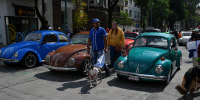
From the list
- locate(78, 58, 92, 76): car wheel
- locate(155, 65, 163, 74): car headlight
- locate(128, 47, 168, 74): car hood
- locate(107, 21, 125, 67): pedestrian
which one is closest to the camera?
locate(155, 65, 163, 74): car headlight

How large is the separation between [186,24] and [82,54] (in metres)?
87.7

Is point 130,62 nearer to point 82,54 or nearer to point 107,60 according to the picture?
point 82,54

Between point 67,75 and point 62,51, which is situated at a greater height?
point 62,51

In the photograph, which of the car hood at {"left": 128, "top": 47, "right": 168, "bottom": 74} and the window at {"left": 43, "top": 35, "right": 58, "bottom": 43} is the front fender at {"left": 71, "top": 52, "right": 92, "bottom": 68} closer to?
the car hood at {"left": 128, "top": 47, "right": 168, "bottom": 74}

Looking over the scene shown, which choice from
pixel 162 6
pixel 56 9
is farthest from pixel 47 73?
pixel 162 6

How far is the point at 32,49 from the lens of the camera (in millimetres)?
8078

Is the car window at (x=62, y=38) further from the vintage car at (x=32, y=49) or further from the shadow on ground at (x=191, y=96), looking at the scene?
the shadow on ground at (x=191, y=96)

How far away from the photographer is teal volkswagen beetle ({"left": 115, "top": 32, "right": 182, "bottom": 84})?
5.27 meters

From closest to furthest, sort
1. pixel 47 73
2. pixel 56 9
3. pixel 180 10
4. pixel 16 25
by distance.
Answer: pixel 47 73, pixel 16 25, pixel 56 9, pixel 180 10

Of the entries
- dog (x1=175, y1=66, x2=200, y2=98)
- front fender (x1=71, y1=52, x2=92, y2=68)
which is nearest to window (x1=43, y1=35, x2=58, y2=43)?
front fender (x1=71, y1=52, x2=92, y2=68)

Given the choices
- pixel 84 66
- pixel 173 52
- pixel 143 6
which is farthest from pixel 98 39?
pixel 143 6

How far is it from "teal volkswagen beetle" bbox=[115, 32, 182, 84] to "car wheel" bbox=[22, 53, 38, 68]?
4.16m

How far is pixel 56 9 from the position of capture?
2164 cm

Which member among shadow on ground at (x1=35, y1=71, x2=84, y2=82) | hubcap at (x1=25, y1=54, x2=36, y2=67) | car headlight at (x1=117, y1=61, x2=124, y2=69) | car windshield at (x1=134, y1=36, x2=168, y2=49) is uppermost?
car windshield at (x1=134, y1=36, x2=168, y2=49)
